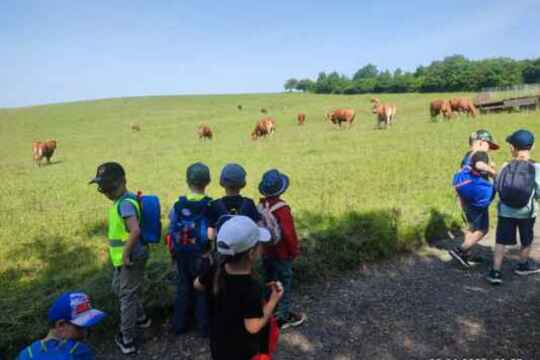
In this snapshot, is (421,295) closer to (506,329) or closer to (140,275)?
(506,329)

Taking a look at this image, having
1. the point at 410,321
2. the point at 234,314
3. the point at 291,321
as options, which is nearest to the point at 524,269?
the point at 410,321

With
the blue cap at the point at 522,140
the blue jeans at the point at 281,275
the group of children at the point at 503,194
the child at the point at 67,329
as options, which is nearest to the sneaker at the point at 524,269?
the group of children at the point at 503,194

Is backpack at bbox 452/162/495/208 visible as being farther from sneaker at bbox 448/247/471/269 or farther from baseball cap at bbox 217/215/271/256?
baseball cap at bbox 217/215/271/256

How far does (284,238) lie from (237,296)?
4.99ft

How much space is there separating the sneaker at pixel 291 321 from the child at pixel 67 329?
2008mm

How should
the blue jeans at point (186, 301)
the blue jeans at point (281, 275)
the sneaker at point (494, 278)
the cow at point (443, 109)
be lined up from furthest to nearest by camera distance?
the cow at point (443, 109)
the sneaker at point (494, 278)
the blue jeans at point (281, 275)
the blue jeans at point (186, 301)

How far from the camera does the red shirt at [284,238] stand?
142 inches

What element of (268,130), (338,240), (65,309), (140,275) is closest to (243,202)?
(140,275)

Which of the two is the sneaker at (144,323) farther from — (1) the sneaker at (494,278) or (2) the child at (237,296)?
(1) the sneaker at (494,278)

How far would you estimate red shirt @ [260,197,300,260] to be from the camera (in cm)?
360

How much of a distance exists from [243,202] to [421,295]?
227 centimetres

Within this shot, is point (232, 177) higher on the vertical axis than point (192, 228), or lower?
higher

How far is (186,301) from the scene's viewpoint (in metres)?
3.78

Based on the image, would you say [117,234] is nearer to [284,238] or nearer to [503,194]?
[284,238]
